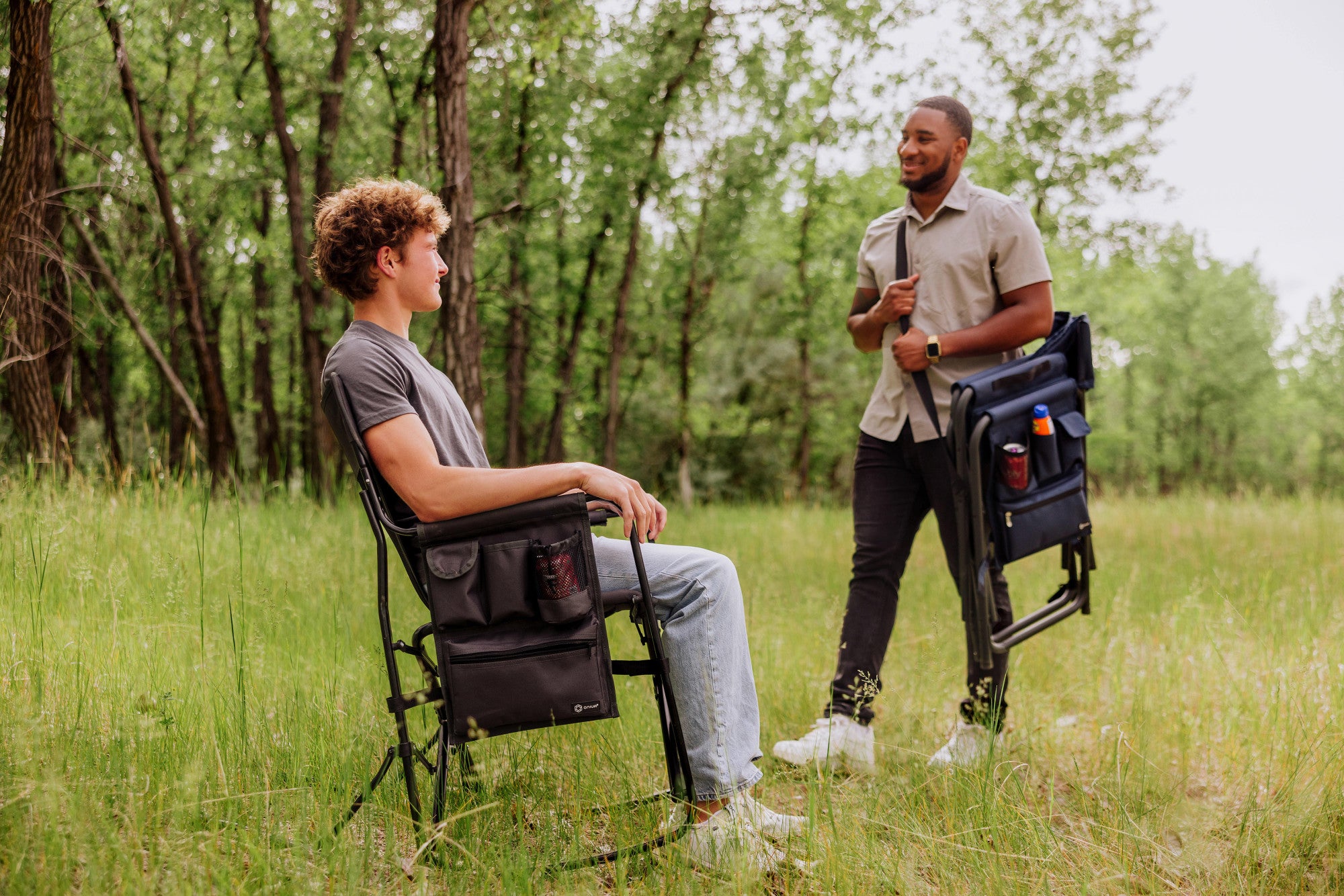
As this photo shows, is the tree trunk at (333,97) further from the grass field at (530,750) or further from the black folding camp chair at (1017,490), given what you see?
the black folding camp chair at (1017,490)

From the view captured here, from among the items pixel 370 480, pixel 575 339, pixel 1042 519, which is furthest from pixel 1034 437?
pixel 575 339

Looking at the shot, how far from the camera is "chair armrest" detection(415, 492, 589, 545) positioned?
2.15 metres

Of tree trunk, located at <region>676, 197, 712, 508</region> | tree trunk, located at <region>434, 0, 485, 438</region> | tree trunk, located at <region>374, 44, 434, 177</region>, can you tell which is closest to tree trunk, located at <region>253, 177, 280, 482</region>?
tree trunk, located at <region>374, 44, 434, 177</region>

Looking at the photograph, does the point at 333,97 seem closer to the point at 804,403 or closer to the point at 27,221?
the point at 27,221

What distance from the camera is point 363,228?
243 centimetres

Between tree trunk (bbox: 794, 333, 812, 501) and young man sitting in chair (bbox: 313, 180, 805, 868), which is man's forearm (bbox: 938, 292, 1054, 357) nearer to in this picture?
young man sitting in chair (bbox: 313, 180, 805, 868)

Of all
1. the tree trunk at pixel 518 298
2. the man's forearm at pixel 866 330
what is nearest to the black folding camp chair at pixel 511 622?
the man's forearm at pixel 866 330

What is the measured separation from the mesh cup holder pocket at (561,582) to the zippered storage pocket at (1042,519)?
1401 millimetres

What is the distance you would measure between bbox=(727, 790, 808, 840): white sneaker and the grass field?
6 centimetres

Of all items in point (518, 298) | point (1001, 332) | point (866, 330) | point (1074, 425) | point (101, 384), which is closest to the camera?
point (1074, 425)

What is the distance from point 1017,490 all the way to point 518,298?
10.1m

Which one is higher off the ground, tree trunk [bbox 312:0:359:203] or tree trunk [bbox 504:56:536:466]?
tree trunk [bbox 312:0:359:203]

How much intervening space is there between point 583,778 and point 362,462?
122 cm

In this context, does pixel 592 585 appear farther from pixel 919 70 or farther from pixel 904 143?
pixel 919 70
